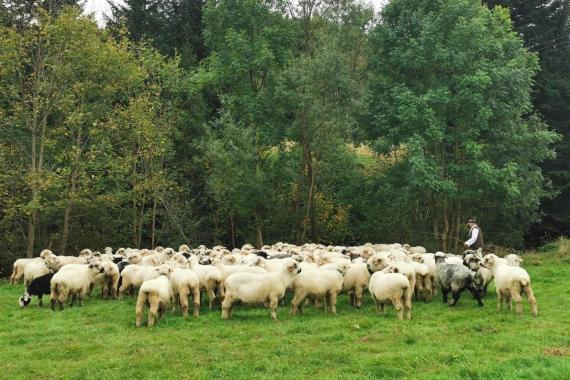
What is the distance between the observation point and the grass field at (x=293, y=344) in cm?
1030

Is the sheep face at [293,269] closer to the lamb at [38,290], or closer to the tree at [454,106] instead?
the lamb at [38,290]

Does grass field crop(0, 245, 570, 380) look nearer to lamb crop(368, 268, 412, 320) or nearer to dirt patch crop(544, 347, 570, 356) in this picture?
dirt patch crop(544, 347, 570, 356)

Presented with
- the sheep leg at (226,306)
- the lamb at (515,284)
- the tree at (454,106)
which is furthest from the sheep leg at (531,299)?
the tree at (454,106)

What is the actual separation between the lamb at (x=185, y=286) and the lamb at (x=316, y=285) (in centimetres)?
264

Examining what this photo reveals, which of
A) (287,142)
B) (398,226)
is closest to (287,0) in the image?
(287,142)

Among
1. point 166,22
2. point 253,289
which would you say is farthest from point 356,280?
point 166,22

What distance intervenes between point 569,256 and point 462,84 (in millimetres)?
10337

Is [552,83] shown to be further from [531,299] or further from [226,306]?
[226,306]

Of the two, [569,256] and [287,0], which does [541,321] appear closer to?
[569,256]

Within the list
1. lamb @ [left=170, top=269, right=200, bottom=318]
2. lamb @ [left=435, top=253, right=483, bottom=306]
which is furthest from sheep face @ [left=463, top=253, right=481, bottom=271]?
lamb @ [left=170, top=269, right=200, bottom=318]

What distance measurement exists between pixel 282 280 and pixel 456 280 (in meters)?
5.15

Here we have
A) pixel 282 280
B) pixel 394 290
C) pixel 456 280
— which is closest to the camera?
pixel 394 290

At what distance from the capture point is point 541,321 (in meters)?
13.8

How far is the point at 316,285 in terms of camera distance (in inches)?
600
